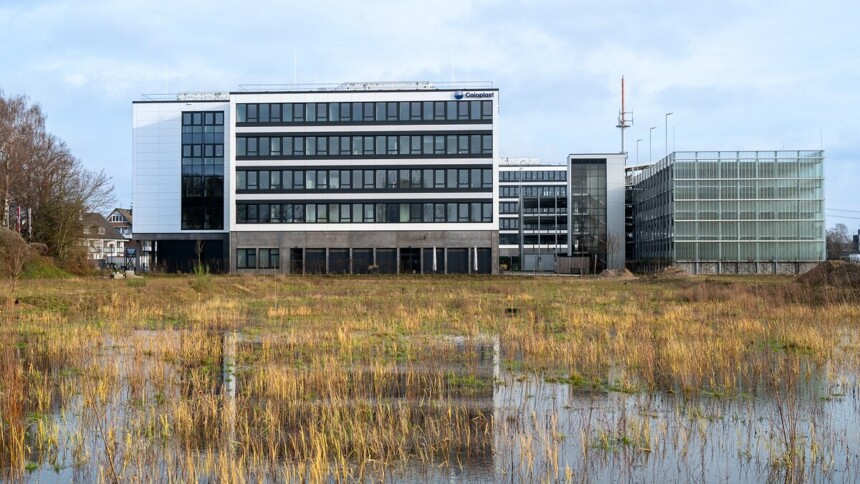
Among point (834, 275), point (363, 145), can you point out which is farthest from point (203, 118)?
point (834, 275)

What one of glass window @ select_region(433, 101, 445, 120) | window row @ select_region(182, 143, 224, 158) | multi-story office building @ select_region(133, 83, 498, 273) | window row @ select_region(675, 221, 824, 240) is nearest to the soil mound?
multi-story office building @ select_region(133, 83, 498, 273)

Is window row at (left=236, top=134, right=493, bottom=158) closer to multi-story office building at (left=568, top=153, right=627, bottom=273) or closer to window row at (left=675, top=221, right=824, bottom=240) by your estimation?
window row at (left=675, top=221, right=824, bottom=240)

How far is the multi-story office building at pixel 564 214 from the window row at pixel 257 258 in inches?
1789

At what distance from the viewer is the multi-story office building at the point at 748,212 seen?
10412 cm

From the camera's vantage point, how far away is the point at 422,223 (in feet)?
320

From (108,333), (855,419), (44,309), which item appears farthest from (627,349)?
(44,309)

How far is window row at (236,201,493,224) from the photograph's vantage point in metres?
97.4

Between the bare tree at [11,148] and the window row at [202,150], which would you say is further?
the window row at [202,150]

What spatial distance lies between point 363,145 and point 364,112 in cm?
382

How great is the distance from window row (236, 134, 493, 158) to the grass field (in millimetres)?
69729

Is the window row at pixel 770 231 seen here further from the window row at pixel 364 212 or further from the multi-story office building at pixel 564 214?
the window row at pixel 364 212

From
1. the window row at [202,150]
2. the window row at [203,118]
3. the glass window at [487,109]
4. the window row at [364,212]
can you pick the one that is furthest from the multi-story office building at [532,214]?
the window row at [203,118]

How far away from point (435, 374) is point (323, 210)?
82.7m

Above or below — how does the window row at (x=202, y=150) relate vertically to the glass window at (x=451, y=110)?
below
